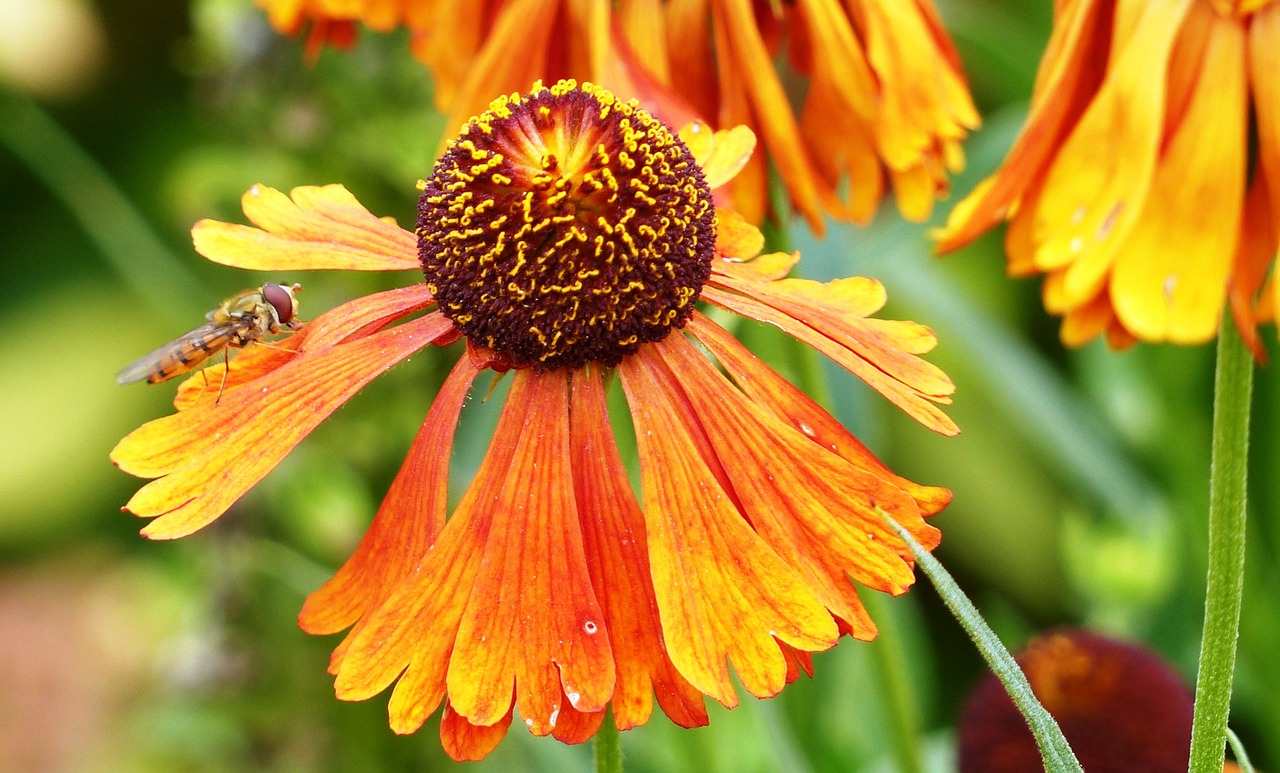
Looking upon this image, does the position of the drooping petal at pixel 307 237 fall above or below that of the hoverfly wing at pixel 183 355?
above

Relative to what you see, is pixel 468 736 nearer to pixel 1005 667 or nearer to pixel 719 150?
pixel 1005 667

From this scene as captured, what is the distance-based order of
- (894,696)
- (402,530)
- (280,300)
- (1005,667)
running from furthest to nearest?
(894,696) < (280,300) < (402,530) < (1005,667)

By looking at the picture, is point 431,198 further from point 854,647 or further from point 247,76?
point 247,76

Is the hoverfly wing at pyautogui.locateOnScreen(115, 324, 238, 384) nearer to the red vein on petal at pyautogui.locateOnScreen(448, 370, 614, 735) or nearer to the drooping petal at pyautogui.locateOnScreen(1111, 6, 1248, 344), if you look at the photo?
the red vein on petal at pyautogui.locateOnScreen(448, 370, 614, 735)

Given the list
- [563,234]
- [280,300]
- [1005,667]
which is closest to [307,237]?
[280,300]

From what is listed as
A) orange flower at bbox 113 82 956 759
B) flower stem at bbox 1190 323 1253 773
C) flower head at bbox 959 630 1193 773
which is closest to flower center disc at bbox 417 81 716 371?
orange flower at bbox 113 82 956 759

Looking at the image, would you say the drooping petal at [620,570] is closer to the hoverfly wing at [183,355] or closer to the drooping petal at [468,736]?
the drooping petal at [468,736]

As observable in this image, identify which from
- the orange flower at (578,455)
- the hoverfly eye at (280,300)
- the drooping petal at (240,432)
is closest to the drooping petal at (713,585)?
the orange flower at (578,455)
